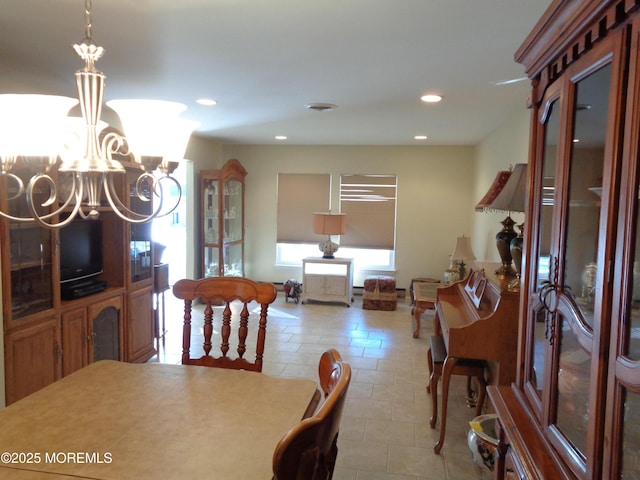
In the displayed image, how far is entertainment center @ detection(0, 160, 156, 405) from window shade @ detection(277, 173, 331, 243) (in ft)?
11.2

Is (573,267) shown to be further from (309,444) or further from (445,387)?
(445,387)

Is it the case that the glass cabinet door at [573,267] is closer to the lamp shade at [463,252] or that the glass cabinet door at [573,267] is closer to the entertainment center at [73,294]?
the entertainment center at [73,294]

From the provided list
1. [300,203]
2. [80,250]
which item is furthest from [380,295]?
[80,250]

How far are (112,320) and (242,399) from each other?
8.11 ft

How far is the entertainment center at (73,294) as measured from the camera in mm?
2816

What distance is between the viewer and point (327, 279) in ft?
22.1

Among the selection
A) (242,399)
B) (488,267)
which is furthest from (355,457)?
(488,267)

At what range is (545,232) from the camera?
4.82 ft

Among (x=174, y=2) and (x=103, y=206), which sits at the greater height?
(x=174, y=2)

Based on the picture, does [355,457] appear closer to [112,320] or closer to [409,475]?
[409,475]

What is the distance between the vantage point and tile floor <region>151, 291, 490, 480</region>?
270 cm

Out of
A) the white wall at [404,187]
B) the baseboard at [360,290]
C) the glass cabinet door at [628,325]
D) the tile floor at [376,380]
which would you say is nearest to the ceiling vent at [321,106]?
the tile floor at [376,380]

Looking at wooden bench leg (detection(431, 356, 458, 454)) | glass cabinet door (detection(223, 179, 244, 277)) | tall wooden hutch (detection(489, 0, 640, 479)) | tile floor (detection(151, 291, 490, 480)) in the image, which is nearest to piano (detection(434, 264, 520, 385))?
wooden bench leg (detection(431, 356, 458, 454))

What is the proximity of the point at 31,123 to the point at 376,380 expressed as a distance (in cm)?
324
